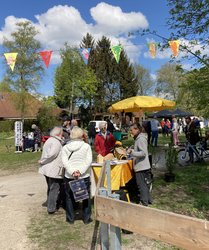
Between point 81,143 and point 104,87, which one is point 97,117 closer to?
point 104,87

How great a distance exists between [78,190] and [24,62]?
31.1 meters

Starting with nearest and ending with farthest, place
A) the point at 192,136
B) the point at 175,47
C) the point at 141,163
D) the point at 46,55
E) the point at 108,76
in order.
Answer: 1. the point at 141,163
2. the point at 175,47
3. the point at 192,136
4. the point at 46,55
5. the point at 108,76

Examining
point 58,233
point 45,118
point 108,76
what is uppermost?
point 108,76

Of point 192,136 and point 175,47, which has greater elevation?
point 175,47

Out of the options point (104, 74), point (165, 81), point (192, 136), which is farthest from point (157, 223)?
point (165, 81)

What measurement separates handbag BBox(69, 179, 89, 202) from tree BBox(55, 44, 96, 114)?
1492 inches

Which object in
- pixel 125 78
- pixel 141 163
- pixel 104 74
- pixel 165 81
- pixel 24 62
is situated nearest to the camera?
pixel 141 163

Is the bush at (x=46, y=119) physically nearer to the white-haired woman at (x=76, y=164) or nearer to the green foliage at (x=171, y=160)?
the green foliage at (x=171, y=160)

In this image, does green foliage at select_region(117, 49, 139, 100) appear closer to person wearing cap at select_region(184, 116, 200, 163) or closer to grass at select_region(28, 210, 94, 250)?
person wearing cap at select_region(184, 116, 200, 163)

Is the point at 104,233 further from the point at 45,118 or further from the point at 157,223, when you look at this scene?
the point at 45,118

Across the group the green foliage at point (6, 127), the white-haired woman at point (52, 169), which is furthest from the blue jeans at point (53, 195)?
the green foliage at point (6, 127)

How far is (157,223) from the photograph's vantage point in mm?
2232

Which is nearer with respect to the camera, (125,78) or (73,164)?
(73,164)

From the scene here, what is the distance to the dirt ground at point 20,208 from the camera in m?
4.68
